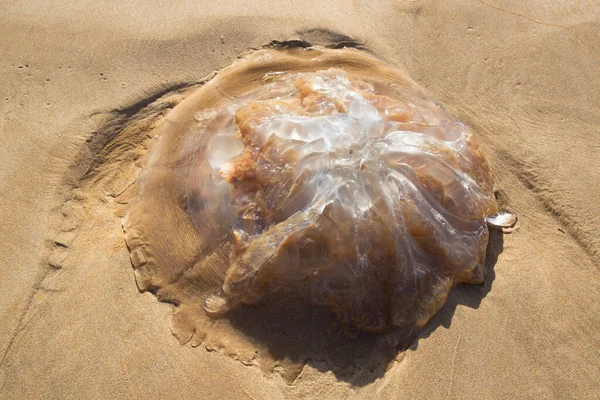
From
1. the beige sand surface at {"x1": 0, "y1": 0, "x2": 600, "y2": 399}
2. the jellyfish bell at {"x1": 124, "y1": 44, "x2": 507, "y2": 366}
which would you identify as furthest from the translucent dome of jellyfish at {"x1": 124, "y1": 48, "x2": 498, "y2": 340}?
the beige sand surface at {"x1": 0, "y1": 0, "x2": 600, "y2": 399}

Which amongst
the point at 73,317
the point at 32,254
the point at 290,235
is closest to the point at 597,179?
the point at 290,235

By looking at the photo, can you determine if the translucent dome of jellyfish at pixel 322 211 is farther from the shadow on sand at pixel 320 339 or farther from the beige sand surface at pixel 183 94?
the beige sand surface at pixel 183 94

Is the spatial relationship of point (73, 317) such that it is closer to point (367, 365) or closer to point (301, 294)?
point (301, 294)

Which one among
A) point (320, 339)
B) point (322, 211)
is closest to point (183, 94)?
point (322, 211)

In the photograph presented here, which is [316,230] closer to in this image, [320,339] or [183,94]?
[320,339]

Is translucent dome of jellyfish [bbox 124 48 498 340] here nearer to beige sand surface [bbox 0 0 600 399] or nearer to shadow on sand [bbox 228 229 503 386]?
shadow on sand [bbox 228 229 503 386]

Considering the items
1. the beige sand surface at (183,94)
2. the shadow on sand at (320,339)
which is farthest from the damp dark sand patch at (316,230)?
the beige sand surface at (183,94)
